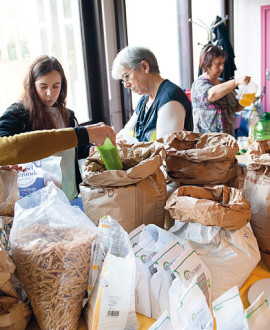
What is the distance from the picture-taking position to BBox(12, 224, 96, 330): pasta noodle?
75 centimetres

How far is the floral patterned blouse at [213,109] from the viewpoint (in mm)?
2842

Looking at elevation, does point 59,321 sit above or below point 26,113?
below

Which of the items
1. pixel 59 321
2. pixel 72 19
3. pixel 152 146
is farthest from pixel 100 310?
pixel 72 19

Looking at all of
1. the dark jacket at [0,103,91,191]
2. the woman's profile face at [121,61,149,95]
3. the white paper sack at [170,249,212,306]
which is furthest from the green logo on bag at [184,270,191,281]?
the woman's profile face at [121,61,149,95]

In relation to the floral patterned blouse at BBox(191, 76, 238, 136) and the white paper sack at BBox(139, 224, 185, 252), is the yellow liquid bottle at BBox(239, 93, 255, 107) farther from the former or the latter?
the white paper sack at BBox(139, 224, 185, 252)

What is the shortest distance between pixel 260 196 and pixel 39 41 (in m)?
2.11

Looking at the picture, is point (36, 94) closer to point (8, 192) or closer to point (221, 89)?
point (8, 192)

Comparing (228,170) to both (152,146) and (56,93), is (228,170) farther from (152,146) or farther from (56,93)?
(56,93)

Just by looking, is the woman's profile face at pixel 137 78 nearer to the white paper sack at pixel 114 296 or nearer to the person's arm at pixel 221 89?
the person's arm at pixel 221 89

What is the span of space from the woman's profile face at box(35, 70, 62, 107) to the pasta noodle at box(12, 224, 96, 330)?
0.97 meters

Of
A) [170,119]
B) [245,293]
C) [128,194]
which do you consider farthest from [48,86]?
[245,293]

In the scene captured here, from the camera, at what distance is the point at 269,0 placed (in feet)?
18.1

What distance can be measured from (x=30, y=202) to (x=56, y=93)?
88 centimetres

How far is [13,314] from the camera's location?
29.9 inches
